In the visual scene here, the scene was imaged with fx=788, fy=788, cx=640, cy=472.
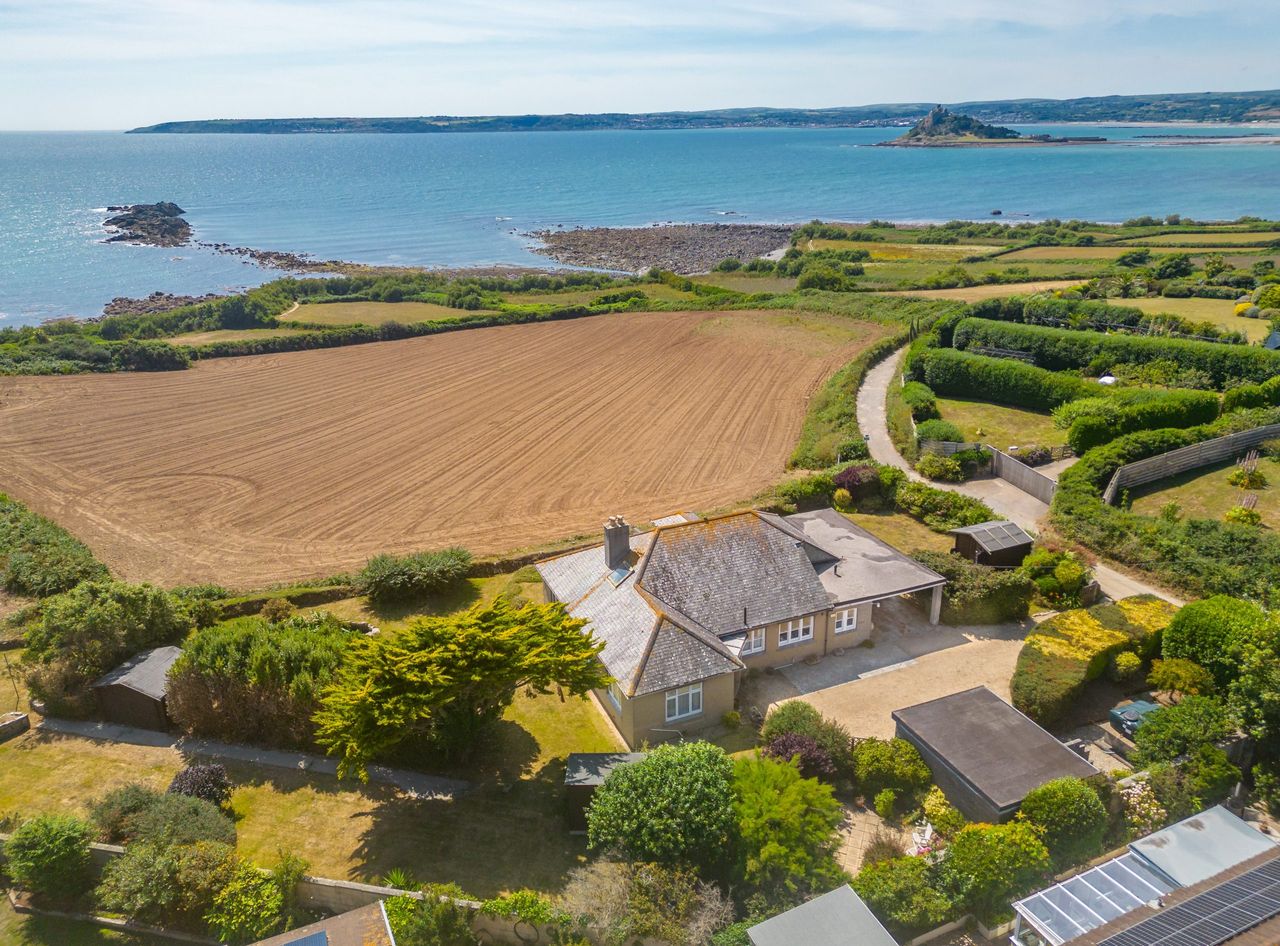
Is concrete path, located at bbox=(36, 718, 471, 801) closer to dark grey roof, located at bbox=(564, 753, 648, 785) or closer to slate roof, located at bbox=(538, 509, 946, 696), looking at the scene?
dark grey roof, located at bbox=(564, 753, 648, 785)

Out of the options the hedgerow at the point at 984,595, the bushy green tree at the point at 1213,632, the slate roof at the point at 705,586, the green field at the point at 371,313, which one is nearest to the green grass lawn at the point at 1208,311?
the hedgerow at the point at 984,595

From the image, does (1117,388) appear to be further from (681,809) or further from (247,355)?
(247,355)

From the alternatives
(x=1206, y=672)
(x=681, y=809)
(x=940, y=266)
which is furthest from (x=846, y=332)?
(x=681, y=809)

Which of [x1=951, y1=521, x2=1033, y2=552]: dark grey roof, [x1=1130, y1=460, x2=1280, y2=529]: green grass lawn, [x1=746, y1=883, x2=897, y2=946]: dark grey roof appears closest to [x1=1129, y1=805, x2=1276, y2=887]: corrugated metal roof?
[x1=746, y1=883, x2=897, y2=946]: dark grey roof

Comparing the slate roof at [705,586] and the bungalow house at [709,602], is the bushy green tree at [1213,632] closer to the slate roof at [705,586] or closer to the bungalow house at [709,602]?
the bungalow house at [709,602]

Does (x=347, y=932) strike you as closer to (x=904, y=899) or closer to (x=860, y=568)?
(x=904, y=899)
